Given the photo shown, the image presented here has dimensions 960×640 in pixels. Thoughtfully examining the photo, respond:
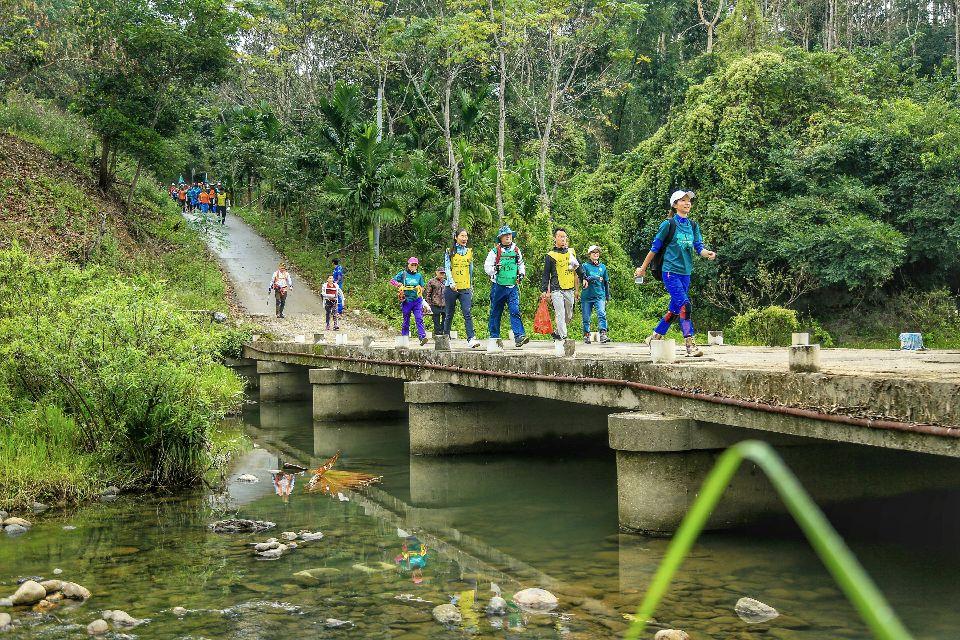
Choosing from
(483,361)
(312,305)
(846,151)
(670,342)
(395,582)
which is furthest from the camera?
(312,305)

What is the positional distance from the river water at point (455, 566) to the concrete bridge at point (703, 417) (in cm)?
36

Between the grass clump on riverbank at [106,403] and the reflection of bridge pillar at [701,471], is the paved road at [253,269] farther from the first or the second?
the reflection of bridge pillar at [701,471]

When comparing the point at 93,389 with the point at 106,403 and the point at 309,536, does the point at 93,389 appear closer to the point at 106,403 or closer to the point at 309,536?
the point at 106,403

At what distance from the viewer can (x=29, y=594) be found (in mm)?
6863

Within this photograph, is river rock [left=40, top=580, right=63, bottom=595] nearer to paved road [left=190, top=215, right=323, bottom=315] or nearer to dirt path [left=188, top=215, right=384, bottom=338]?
dirt path [left=188, top=215, right=384, bottom=338]

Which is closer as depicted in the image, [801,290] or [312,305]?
[801,290]

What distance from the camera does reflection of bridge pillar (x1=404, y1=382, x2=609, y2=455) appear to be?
13398 mm

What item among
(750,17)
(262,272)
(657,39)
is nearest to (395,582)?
(262,272)

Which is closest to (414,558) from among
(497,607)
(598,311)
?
(497,607)

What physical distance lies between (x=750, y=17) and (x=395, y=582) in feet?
110

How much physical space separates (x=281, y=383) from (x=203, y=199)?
25812 mm

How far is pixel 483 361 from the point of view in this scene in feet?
40.6

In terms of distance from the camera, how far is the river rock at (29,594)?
6.83m

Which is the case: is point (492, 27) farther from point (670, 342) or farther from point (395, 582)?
point (395, 582)
